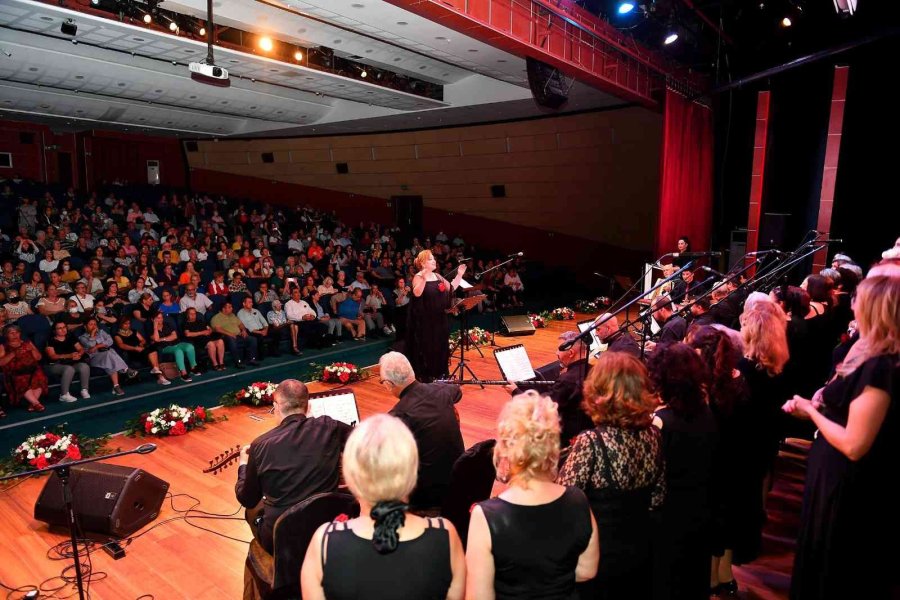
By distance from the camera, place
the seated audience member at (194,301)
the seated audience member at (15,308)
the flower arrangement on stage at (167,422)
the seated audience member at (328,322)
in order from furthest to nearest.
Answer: the seated audience member at (328,322)
the seated audience member at (194,301)
the seated audience member at (15,308)
the flower arrangement on stage at (167,422)

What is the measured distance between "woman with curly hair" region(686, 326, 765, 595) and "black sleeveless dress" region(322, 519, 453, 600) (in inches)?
56.2

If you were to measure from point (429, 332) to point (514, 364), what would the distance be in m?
1.57

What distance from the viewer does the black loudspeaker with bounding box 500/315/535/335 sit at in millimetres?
9133

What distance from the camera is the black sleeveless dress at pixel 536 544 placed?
1510 millimetres

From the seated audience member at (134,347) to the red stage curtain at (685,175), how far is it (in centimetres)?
703

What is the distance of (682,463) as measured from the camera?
6.89 feet

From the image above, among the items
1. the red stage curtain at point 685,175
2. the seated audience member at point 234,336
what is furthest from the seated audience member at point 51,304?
the red stage curtain at point 685,175

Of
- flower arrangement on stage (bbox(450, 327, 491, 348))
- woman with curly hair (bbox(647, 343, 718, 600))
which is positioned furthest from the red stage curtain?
woman with curly hair (bbox(647, 343, 718, 600))

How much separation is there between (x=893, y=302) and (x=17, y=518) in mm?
4800

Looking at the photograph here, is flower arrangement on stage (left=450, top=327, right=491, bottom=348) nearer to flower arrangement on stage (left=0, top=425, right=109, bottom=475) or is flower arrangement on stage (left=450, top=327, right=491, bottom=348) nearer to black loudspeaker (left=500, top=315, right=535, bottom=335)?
black loudspeaker (left=500, top=315, right=535, bottom=335)

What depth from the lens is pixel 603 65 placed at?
25.2 ft

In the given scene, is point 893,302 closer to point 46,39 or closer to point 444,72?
point 444,72

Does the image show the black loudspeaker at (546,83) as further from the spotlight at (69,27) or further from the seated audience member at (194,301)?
the spotlight at (69,27)

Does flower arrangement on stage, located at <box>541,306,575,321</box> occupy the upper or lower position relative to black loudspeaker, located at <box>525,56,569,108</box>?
lower
